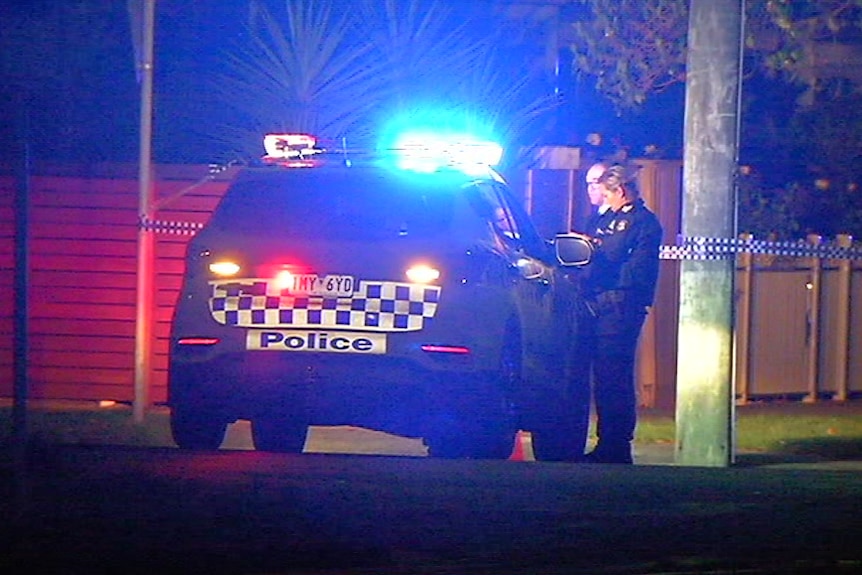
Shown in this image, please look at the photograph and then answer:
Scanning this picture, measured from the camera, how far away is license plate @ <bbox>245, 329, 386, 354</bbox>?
7.89 metres

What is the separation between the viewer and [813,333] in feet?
45.9

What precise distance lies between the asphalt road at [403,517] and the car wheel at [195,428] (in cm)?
18

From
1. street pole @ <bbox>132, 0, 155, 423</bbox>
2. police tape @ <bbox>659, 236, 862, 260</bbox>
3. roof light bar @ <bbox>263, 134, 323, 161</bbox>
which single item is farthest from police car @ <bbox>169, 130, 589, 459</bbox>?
street pole @ <bbox>132, 0, 155, 423</bbox>

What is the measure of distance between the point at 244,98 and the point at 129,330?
548 cm

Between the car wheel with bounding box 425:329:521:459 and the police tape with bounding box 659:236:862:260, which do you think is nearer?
the car wheel with bounding box 425:329:521:459

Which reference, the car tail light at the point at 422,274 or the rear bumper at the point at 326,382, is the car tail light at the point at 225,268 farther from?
the car tail light at the point at 422,274

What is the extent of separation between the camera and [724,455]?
9633 mm

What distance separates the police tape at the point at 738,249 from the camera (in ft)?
31.3

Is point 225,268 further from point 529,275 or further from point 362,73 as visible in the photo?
point 362,73

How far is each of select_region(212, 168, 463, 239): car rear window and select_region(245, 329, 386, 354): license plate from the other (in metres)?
0.49

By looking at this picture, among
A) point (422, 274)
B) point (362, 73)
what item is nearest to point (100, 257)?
point (422, 274)

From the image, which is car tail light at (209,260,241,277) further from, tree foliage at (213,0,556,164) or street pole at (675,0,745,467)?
tree foliage at (213,0,556,164)

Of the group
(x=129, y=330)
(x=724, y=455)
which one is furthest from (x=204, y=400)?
(x=129, y=330)

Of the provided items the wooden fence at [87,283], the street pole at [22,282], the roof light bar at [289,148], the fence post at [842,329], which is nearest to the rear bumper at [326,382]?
the roof light bar at [289,148]
